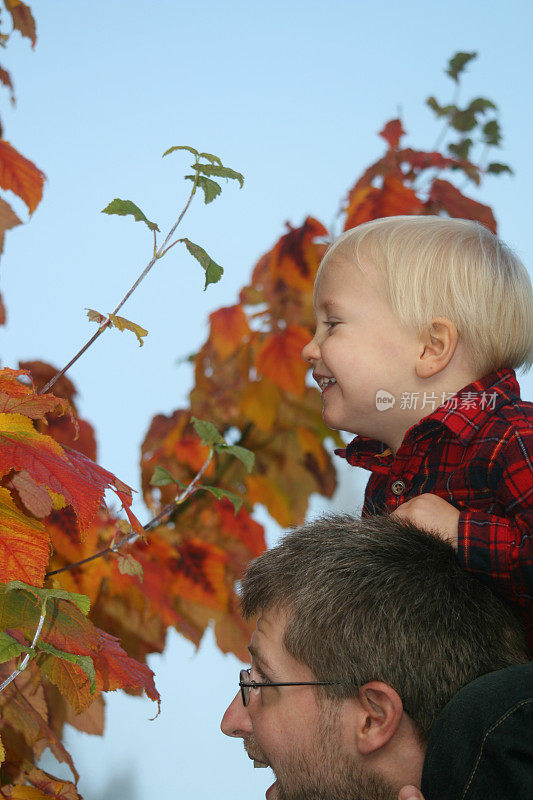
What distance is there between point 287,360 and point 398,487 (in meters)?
0.57

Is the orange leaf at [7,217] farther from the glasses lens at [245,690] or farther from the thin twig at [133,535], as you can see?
the glasses lens at [245,690]

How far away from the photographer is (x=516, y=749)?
0.71 meters

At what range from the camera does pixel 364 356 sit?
41.1 inches

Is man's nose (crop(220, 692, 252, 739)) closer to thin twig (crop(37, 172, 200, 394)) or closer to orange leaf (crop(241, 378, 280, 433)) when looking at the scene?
thin twig (crop(37, 172, 200, 394))

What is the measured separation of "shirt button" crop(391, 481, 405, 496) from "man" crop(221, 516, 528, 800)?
0.52ft

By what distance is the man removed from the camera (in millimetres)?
796

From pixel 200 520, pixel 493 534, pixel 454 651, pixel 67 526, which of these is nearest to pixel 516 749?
pixel 454 651

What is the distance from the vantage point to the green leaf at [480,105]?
2.01 metres

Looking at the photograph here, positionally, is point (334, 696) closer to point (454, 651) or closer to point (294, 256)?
point (454, 651)

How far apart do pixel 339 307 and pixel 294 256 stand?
56 centimetres

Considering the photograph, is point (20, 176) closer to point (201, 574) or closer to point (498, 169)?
point (201, 574)

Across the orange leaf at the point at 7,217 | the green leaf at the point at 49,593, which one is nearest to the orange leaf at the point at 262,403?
the orange leaf at the point at 7,217

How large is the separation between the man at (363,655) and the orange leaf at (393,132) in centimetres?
116

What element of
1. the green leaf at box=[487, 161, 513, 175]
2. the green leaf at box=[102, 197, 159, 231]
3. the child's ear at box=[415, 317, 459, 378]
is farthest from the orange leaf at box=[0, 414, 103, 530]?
the green leaf at box=[487, 161, 513, 175]
